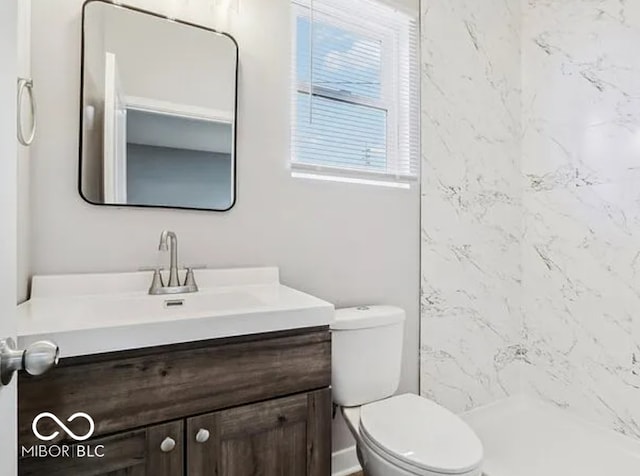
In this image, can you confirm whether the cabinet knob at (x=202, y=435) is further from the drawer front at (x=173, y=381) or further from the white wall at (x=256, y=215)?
the white wall at (x=256, y=215)

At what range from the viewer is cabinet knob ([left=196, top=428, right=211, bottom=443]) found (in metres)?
1.00

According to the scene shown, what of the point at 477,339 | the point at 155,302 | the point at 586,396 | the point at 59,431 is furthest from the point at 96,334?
the point at 586,396

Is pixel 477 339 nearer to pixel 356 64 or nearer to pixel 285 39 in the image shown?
pixel 356 64

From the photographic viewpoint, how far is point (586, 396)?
217 cm

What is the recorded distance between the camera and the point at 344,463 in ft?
6.04

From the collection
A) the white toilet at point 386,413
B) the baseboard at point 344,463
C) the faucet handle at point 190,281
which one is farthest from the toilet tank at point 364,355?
the faucet handle at point 190,281

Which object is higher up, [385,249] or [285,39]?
[285,39]

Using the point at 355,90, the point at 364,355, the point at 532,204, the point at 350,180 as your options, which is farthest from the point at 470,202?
the point at 364,355

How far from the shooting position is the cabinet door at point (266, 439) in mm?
1015

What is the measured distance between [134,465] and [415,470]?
782mm

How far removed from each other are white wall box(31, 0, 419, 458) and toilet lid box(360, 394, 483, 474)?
45 cm

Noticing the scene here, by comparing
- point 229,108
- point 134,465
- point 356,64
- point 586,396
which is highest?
point 356,64

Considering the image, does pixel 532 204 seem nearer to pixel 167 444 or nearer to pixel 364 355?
pixel 364 355

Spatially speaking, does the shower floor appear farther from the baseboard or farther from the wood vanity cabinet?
the wood vanity cabinet
